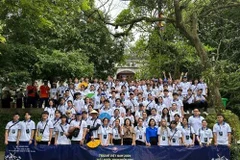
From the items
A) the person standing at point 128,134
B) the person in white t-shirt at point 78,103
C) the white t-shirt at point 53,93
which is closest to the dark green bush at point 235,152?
the person standing at point 128,134

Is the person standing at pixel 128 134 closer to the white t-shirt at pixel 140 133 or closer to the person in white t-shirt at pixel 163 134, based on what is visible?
the white t-shirt at pixel 140 133

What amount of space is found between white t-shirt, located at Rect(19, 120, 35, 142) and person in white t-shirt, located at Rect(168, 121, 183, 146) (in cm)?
452

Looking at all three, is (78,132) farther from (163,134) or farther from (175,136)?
(175,136)

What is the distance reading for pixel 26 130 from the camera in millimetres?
10953

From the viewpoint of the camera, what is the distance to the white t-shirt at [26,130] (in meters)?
10.9

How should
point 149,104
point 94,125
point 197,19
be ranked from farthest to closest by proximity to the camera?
point 197,19 < point 149,104 < point 94,125

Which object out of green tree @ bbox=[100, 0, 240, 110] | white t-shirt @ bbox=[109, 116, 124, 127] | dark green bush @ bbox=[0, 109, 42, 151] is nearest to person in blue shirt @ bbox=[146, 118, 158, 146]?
white t-shirt @ bbox=[109, 116, 124, 127]

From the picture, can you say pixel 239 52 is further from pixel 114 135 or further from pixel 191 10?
pixel 114 135

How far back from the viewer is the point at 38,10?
32.2 feet

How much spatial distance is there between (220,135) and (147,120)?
97.6 inches

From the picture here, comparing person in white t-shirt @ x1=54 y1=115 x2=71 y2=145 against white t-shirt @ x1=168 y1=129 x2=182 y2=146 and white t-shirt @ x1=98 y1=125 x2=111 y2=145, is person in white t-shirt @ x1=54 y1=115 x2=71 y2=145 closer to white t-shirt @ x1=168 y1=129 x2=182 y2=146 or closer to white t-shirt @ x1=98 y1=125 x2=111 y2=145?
white t-shirt @ x1=98 y1=125 x2=111 y2=145

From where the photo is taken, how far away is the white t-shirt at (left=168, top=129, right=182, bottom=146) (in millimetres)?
10828

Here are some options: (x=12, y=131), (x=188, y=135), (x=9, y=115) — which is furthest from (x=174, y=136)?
(x=9, y=115)

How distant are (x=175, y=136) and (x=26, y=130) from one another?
4872 mm
